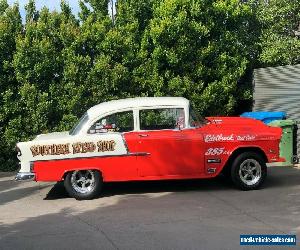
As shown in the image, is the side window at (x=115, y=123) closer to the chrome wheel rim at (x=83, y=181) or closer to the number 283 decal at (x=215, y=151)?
the chrome wheel rim at (x=83, y=181)

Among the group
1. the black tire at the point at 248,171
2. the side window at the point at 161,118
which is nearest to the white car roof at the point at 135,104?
the side window at the point at 161,118

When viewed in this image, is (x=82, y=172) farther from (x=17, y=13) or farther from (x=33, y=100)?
(x=17, y=13)

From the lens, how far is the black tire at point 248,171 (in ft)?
30.0

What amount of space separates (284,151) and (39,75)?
234 inches

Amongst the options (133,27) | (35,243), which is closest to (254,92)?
(133,27)

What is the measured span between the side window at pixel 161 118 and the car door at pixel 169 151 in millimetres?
77

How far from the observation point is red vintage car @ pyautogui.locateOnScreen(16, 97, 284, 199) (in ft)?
29.2

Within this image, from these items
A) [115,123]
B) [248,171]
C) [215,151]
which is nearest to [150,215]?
[215,151]

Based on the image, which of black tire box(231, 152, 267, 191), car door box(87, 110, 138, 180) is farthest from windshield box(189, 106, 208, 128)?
car door box(87, 110, 138, 180)

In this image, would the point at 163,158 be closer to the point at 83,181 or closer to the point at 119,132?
the point at 119,132

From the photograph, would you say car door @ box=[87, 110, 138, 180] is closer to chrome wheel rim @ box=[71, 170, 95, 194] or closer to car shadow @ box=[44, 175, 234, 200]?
chrome wheel rim @ box=[71, 170, 95, 194]

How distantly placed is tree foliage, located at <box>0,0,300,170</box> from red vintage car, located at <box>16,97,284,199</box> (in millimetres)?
2965

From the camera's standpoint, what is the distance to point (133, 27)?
1273 centimetres

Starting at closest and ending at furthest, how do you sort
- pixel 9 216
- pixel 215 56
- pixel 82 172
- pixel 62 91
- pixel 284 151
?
pixel 9 216, pixel 82 172, pixel 284 151, pixel 62 91, pixel 215 56
